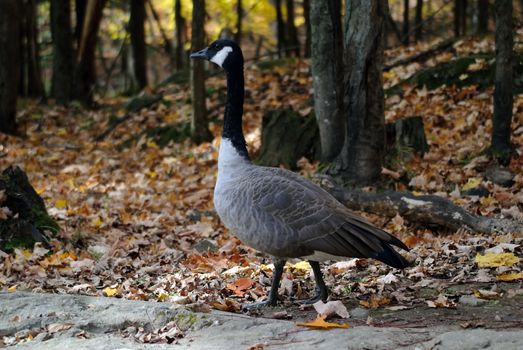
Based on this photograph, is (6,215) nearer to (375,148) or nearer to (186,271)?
(186,271)

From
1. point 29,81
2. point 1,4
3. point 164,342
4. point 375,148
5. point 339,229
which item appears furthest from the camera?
point 29,81

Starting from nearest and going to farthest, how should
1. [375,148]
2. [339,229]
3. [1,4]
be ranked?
[339,229] → [375,148] → [1,4]

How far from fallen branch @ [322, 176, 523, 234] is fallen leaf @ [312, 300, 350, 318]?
2766 mm

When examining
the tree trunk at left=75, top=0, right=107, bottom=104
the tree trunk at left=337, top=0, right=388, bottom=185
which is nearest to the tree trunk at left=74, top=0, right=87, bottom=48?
the tree trunk at left=75, top=0, right=107, bottom=104

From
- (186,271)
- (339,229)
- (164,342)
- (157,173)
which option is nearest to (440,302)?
(339,229)

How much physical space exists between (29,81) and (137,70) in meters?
4.37

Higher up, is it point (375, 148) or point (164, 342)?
point (375, 148)

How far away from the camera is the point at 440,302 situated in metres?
5.31

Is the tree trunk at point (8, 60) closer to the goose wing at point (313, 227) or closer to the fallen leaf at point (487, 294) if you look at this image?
the goose wing at point (313, 227)

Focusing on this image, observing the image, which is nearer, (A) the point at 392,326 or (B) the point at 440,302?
(A) the point at 392,326

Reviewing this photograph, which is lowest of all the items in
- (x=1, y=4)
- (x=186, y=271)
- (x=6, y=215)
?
(x=186, y=271)

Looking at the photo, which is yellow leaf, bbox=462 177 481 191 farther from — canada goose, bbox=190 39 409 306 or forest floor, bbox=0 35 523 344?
canada goose, bbox=190 39 409 306

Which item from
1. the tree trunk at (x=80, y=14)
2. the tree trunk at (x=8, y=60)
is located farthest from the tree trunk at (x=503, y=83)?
the tree trunk at (x=80, y=14)

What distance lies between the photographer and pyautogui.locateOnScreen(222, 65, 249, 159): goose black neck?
20.2 ft
